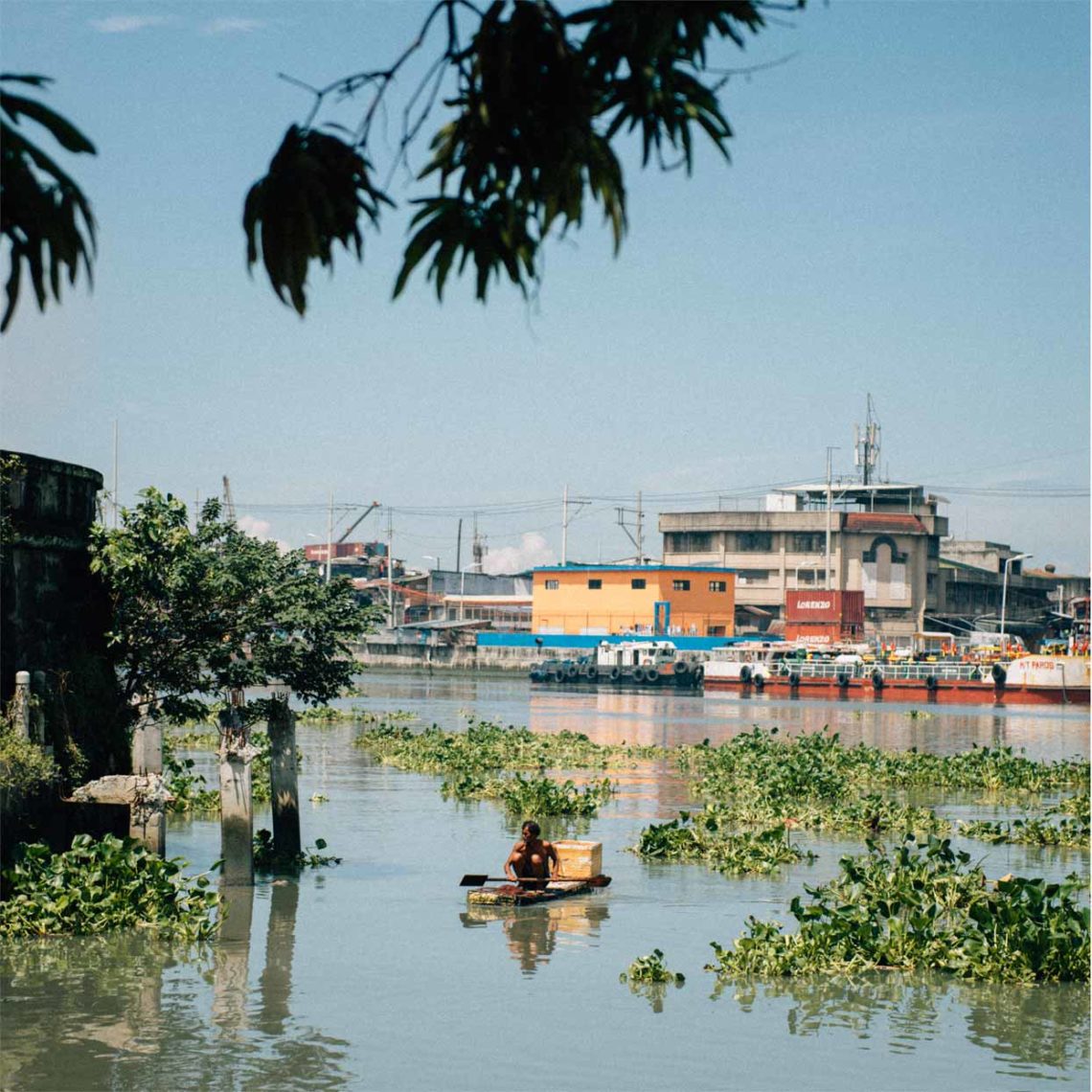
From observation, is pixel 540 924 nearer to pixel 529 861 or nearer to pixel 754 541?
pixel 529 861

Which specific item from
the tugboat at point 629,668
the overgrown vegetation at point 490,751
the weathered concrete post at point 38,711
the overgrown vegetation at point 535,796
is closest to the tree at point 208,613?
the weathered concrete post at point 38,711

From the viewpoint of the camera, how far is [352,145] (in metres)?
4.57

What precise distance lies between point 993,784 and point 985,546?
347ft

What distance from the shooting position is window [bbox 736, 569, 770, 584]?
118 meters

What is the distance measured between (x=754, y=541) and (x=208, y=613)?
101899 millimetres

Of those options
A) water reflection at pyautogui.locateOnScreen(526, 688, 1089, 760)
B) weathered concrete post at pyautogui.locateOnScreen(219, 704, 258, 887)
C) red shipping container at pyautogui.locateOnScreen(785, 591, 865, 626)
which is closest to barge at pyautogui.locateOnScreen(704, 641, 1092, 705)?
water reflection at pyautogui.locateOnScreen(526, 688, 1089, 760)

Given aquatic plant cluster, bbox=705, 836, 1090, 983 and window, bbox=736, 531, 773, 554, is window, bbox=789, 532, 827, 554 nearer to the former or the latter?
window, bbox=736, 531, 773, 554

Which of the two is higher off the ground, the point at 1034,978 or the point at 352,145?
the point at 352,145

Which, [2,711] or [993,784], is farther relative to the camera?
[993,784]

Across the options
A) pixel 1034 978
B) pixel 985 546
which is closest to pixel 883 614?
pixel 985 546

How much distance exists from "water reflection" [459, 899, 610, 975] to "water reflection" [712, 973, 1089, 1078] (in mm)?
2488

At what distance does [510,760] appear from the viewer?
3841 cm

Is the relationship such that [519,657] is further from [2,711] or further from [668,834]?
[2,711]

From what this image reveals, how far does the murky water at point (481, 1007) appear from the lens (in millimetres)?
12430
